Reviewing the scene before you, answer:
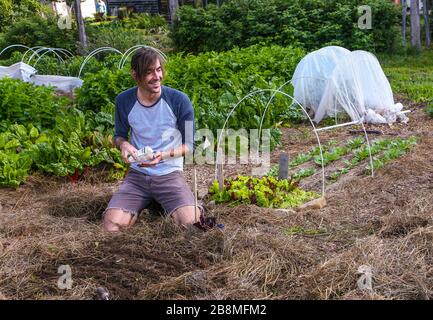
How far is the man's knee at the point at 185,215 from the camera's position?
4.33 m

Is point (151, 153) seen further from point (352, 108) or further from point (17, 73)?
point (17, 73)

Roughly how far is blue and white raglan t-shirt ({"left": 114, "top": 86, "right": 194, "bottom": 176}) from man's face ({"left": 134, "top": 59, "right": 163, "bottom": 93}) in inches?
5.4

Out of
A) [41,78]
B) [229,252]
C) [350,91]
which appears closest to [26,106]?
[41,78]

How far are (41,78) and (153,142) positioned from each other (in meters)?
5.31

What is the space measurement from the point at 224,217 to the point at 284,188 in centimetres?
88

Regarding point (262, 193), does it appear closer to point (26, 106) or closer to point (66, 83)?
point (26, 106)

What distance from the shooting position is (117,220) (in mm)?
4371

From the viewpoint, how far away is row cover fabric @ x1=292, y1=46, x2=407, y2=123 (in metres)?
8.27

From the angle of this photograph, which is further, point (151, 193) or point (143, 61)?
point (151, 193)

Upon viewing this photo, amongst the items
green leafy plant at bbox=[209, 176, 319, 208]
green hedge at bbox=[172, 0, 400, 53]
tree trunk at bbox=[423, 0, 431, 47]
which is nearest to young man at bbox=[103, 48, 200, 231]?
green leafy plant at bbox=[209, 176, 319, 208]

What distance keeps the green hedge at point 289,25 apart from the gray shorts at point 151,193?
9.33m

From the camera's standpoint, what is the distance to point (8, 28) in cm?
1747

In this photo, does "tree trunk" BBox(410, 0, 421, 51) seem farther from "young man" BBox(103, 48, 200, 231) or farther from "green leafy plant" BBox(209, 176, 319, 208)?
"young man" BBox(103, 48, 200, 231)
